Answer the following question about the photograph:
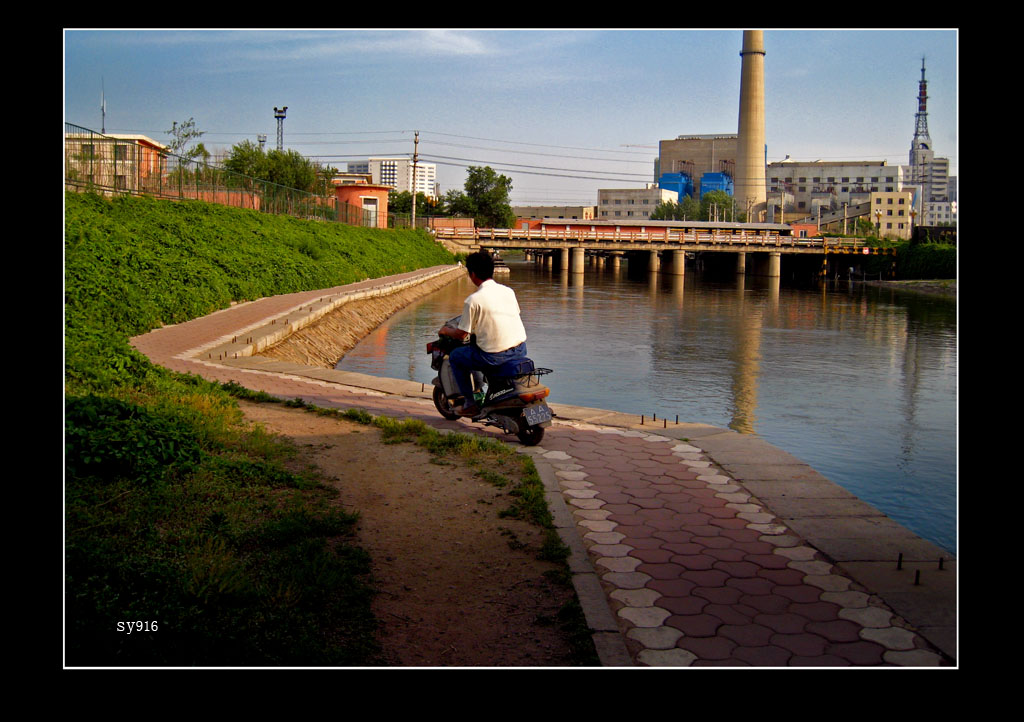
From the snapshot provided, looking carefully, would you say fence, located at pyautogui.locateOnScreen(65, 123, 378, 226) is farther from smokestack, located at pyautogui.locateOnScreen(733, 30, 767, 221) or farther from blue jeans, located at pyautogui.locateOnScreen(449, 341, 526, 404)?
smokestack, located at pyautogui.locateOnScreen(733, 30, 767, 221)

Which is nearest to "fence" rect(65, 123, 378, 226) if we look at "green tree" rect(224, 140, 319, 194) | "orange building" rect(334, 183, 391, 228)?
"orange building" rect(334, 183, 391, 228)

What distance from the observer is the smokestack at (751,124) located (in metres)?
84.2

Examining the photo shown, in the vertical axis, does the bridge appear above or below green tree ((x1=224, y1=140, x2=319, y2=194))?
below

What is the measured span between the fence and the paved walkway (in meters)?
14.3

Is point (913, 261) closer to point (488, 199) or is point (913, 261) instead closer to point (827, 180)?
point (488, 199)

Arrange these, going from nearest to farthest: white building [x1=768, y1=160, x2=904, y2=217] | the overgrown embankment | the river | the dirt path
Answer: the overgrown embankment, the dirt path, the river, white building [x1=768, y1=160, x2=904, y2=217]

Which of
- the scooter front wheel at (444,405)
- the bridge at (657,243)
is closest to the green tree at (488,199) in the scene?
the bridge at (657,243)

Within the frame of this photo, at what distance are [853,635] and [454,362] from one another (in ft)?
14.0

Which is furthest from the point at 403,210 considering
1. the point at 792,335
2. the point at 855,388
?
the point at 855,388

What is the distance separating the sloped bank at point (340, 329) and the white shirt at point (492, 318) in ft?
18.5

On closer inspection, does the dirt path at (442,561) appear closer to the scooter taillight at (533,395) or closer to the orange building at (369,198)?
the scooter taillight at (533,395)

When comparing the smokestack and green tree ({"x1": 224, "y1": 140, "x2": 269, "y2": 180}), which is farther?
the smokestack

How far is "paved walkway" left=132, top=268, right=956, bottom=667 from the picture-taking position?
142 inches

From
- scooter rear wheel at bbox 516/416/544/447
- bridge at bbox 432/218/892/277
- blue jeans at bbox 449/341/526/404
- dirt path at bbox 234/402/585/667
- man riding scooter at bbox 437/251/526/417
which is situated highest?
bridge at bbox 432/218/892/277
